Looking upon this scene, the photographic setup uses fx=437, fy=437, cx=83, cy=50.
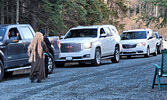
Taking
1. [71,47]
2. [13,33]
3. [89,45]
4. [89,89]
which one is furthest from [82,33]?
[89,89]

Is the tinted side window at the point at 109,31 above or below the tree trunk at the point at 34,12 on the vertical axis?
below

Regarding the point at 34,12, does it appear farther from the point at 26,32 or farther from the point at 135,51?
the point at 26,32

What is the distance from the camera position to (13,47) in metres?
15.3

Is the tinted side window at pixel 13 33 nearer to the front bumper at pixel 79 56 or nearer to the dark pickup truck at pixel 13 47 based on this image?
the dark pickup truck at pixel 13 47

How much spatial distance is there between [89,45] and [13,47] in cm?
584

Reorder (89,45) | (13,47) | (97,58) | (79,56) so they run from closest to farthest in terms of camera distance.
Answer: (13,47) → (79,56) → (89,45) → (97,58)

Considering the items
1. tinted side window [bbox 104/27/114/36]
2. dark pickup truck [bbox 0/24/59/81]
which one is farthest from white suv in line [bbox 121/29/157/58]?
dark pickup truck [bbox 0/24/59/81]

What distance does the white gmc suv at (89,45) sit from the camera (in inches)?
802

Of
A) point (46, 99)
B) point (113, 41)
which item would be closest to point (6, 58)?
point (46, 99)

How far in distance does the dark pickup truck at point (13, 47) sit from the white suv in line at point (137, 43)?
1210cm

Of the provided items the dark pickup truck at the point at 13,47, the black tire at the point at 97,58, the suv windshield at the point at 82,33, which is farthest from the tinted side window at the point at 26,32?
the suv windshield at the point at 82,33

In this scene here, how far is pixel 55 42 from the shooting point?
59.4 ft

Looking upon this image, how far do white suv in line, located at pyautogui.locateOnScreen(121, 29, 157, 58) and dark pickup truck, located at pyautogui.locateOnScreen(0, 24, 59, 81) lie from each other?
12104mm

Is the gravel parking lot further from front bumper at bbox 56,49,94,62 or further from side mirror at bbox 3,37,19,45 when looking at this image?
front bumper at bbox 56,49,94,62
